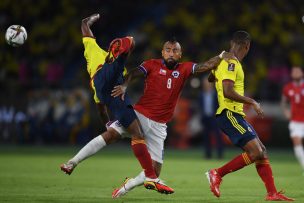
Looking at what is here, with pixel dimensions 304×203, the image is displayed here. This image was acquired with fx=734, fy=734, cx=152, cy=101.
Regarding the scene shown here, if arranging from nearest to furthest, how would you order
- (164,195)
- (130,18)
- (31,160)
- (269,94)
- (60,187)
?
(164,195)
(60,187)
(31,160)
(269,94)
(130,18)

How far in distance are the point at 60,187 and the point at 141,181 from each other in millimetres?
1989

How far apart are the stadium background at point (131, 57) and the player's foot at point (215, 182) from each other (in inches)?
560

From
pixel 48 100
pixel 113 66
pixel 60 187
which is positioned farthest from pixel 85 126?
pixel 113 66

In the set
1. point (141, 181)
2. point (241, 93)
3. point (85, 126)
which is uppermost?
point (241, 93)

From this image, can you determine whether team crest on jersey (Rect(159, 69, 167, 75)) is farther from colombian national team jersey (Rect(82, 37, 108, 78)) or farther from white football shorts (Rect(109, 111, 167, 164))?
colombian national team jersey (Rect(82, 37, 108, 78))

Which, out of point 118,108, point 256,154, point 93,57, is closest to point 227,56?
point 256,154

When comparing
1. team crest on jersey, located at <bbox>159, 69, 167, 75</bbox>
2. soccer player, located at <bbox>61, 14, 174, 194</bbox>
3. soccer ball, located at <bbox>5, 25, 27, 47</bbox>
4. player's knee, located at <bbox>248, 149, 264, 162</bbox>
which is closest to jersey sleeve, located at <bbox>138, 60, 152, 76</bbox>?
team crest on jersey, located at <bbox>159, 69, 167, 75</bbox>

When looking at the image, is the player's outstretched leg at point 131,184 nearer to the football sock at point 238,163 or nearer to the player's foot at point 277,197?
the football sock at point 238,163

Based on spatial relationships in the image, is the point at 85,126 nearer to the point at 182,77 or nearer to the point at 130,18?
the point at 130,18

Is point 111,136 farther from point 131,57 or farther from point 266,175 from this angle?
point 131,57

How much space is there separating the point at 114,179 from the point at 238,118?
3.97 m

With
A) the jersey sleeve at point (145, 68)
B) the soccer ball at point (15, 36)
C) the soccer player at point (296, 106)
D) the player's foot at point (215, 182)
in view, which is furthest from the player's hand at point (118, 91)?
the soccer player at point (296, 106)

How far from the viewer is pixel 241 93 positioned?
985 cm

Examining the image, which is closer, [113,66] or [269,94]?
[113,66]
